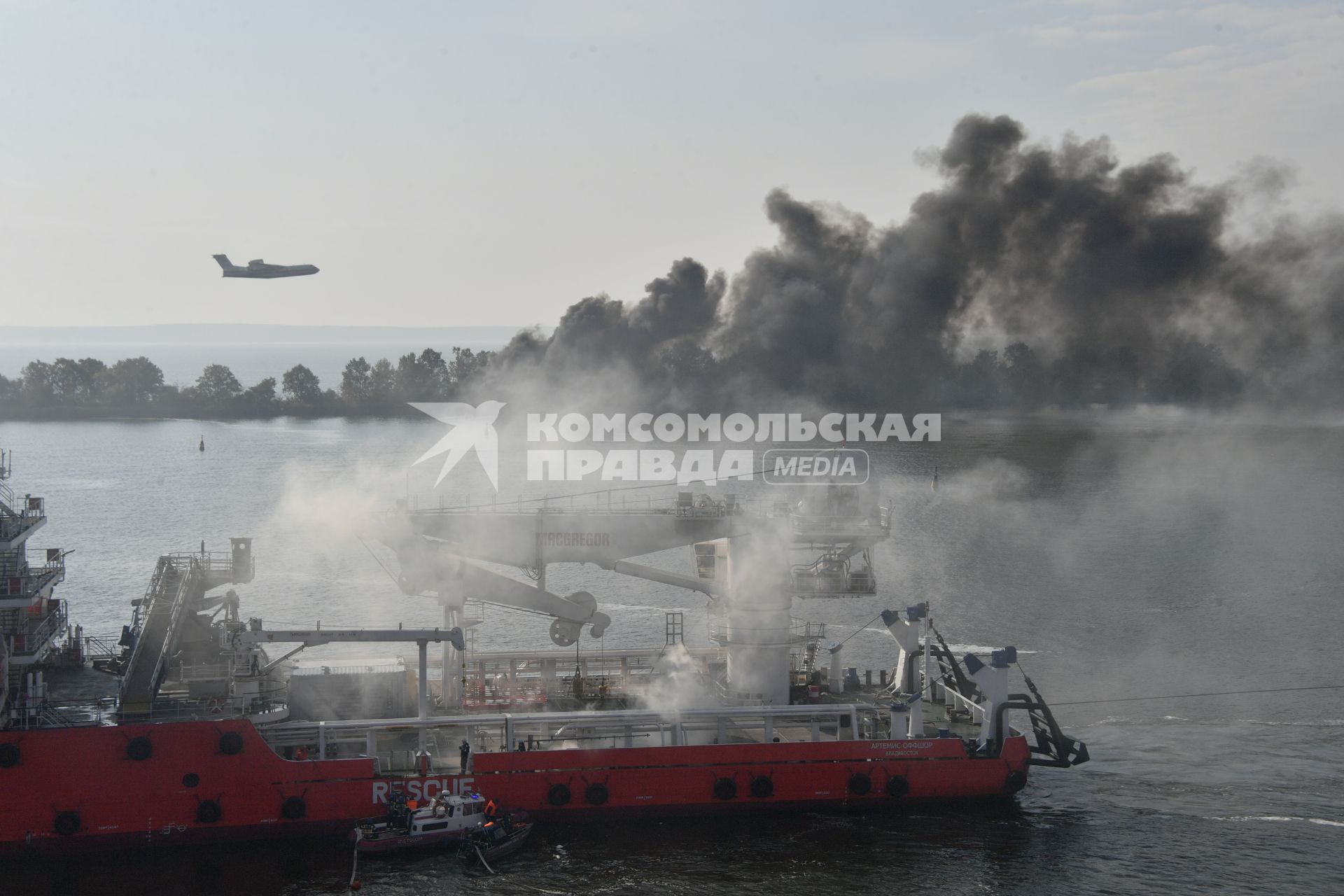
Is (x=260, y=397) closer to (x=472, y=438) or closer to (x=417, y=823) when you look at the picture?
(x=472, y=438)

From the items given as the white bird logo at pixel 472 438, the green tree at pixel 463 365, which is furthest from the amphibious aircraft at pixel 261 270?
the green tree at pixel 463 365

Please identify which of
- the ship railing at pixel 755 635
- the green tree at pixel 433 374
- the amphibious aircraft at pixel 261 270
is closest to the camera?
the ship railing at pixel 755 635

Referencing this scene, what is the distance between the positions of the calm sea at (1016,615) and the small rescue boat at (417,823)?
560 millimetres

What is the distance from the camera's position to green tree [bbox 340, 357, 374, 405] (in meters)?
164

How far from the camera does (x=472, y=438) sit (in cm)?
11806

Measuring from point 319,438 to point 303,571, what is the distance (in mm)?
74288

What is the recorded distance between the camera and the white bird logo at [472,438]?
104 m

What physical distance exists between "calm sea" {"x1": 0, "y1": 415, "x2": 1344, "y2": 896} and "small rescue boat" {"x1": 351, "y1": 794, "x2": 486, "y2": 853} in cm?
56

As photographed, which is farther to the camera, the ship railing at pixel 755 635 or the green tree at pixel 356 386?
the green tree at pixel 356 386

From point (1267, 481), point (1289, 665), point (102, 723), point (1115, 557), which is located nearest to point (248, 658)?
point (102, 723)

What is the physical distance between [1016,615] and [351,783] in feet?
113

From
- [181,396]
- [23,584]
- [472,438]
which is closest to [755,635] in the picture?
[23,584]

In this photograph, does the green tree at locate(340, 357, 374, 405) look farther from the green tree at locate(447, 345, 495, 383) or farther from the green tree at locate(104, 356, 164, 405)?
the green tree at locate(104, 356, 164, 405)

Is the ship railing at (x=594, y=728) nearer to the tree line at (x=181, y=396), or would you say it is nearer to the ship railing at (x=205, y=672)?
the ship railing at (x=205, y=672)
